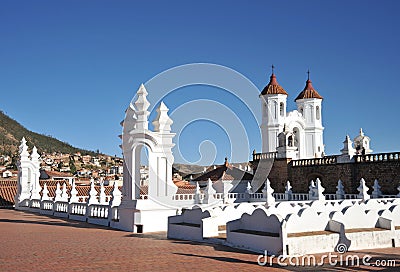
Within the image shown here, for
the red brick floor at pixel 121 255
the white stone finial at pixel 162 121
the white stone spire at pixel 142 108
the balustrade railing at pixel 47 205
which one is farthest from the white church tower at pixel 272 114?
the red brick floor at pixel 121 255

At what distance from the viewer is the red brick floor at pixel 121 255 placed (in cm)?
917

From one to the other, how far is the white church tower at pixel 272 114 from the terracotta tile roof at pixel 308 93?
10.8 ft

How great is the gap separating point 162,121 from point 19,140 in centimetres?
5942

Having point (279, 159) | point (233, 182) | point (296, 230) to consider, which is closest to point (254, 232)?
point (296, 230)

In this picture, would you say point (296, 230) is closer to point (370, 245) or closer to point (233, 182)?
point (370, 245)

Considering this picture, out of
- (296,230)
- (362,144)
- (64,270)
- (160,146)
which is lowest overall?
(64,270)

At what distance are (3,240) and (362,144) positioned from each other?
3391cm

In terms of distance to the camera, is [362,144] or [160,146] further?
[362,144]

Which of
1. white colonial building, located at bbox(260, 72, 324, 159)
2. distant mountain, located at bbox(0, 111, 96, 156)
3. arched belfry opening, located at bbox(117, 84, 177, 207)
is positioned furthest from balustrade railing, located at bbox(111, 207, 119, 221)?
distant mountain, located at bbox(0, 111, 96, 156)

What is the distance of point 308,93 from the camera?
56.1m

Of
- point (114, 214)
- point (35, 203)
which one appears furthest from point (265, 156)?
point (114, 214)

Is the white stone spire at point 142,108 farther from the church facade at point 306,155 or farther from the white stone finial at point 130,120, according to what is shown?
the church facade at point 306,155

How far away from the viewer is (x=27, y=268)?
9.10 meters

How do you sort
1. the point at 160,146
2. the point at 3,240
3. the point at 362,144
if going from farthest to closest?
the point at 362,144
the point at 160,146
the point at 3,240
